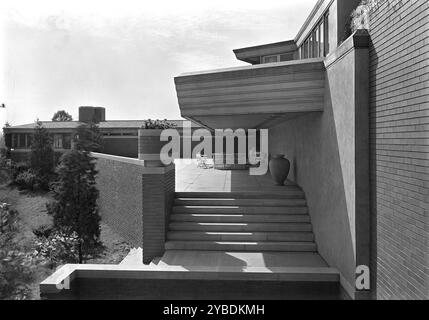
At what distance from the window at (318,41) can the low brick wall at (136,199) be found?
5.85 meters

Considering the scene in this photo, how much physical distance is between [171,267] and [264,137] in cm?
1527

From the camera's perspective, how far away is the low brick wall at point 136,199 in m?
9.15

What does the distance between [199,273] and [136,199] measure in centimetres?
768

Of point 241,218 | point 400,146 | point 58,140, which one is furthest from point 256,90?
point 58,140

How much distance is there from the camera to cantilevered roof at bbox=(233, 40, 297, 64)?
1728 cm

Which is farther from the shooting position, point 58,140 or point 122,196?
point 58,140

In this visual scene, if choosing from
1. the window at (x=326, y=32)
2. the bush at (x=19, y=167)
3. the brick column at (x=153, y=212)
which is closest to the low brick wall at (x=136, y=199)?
the brick column at (x=153, y=212)

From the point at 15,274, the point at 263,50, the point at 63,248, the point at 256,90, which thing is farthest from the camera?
the point at 263,50

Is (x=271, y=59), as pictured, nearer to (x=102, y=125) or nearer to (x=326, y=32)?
(x=326, y=32)

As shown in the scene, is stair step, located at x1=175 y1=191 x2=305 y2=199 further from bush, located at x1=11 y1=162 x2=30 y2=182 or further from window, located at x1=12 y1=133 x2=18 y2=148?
window, located at x1=12 y1=133 x2=18 y2=148

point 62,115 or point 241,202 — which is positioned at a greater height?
point 62,115

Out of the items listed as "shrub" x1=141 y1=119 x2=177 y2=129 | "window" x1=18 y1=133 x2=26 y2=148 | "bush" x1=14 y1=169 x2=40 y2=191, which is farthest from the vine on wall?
"window" x1=18 y1=133 x2=26 y2=148

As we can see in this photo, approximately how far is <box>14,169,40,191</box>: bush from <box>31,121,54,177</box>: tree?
70 cm

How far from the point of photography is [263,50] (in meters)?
18.5
